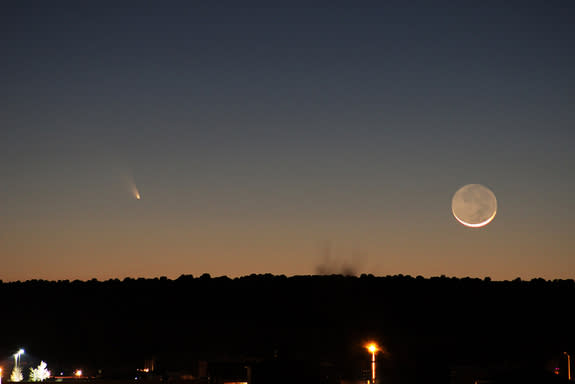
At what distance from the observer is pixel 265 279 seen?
17875cm

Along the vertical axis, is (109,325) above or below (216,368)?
above

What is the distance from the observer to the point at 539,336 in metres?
127

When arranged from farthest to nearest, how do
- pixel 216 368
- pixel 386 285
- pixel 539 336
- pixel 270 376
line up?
pixel 386 285, pixel 539 336, pixel 216 368, pixel 270 376

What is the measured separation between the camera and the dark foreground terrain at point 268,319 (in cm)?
12044

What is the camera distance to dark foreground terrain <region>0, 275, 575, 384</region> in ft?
395

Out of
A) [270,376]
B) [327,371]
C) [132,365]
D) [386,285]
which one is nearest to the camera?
[270,376]

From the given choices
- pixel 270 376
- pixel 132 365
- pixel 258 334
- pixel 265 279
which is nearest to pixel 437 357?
pixel 270 376

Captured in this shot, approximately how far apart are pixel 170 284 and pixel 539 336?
81.4m

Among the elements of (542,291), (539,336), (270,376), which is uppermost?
(542,291)

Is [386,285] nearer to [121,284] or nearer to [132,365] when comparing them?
[121,284]

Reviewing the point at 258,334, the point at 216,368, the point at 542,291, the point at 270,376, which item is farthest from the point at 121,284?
the point at 270,376

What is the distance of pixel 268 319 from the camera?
156875mm

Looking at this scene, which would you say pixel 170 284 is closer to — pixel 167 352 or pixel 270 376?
pixel 167 352

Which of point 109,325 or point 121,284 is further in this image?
point 121,284
